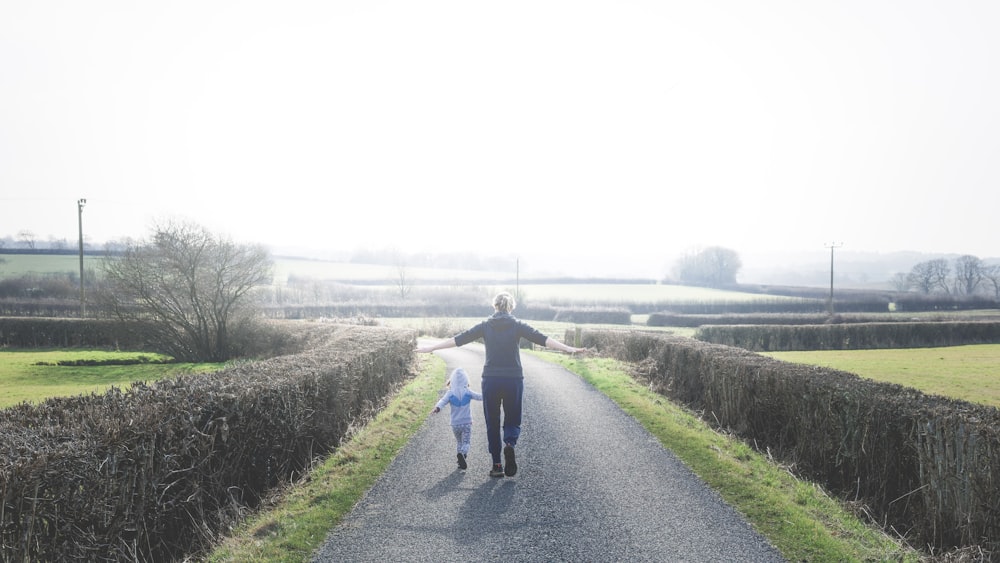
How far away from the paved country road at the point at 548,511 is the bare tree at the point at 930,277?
134m

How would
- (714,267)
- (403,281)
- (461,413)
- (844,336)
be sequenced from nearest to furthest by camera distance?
(461,413)
(844,336)
(403,281)
(714,267)

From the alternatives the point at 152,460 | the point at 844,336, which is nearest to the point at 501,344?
the point at 152,460

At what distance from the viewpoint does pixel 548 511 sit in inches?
252

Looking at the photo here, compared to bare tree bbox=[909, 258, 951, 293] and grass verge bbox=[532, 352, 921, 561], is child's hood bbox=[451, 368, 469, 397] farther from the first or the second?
bare tree bbox=[909, 258, 951, 293]

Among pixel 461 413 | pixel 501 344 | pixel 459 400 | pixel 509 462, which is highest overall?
pixel 501 344

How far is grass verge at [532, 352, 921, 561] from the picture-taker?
18.5 feet

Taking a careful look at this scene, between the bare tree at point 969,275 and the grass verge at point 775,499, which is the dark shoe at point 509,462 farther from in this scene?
the bare tree at point 969,275

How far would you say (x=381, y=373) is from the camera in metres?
14.5

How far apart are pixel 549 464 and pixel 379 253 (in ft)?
471

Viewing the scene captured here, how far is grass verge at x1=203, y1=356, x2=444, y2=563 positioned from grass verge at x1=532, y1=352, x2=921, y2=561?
4.31 m

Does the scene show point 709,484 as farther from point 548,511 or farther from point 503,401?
point 503,401

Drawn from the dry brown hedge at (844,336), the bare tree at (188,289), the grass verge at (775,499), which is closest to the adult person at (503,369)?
the grass verge at (775,499)

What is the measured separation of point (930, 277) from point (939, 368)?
110 metres

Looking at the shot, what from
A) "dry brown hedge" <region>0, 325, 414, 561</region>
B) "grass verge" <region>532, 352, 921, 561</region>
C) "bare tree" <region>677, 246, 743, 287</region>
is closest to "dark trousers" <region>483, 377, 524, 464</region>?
"grass verge" <region>532, 352, 921, 561</region>
